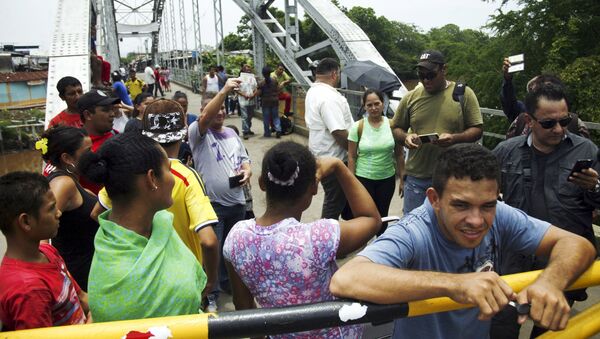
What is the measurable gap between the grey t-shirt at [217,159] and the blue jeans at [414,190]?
52.6 inches

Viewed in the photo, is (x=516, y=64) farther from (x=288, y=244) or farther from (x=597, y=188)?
(x=288, y=244)

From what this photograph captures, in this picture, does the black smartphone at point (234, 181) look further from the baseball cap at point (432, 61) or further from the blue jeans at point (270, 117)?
the blue jeans at point (270, 117)

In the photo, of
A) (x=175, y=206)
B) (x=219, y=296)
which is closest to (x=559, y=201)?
(x=175, y=206)

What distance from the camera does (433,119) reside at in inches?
143

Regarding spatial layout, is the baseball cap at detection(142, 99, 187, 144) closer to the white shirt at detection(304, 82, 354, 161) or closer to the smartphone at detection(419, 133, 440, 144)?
the white shirt at detection(304, 82, 354, 161)

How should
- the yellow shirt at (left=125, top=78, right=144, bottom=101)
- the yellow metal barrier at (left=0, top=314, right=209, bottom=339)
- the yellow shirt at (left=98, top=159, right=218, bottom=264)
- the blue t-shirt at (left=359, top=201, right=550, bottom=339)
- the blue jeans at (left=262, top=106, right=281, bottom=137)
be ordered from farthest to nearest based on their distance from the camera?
the yellow shirt at (left=125, top=78, right=144, bottom=101) → the blue jeans at (left=262, top=106, right=281, bottom=137) → the yellow shirt at (left=98, top=159, right=218, bottom=264) → the blue t-shirt at (left=359, top=201, right=550, bottom=339) → the yellow metal barrier at (left=0, top=314, right=209, bottom=339)

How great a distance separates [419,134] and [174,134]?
196 centimetres

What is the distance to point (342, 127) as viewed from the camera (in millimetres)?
4105

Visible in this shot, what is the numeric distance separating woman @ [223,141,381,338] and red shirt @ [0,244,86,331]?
23.8 inches

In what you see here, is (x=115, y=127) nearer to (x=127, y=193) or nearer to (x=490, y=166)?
(x=127, y=193)

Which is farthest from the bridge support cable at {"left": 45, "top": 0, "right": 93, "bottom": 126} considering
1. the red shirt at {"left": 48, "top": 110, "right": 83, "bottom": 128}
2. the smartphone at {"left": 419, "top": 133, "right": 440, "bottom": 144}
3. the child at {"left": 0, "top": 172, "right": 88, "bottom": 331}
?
the smartphone at {"left": 419, "top": 133, "right": 440, "bottom": 144}

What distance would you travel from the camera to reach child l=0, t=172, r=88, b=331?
5.11 ft

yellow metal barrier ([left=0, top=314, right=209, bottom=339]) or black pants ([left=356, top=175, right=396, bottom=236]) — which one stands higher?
yellow metal barrier ([left=0, top=314, right=209, bottom=339])

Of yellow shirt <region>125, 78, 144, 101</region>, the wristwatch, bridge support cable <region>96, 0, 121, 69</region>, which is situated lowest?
the wristwatch
